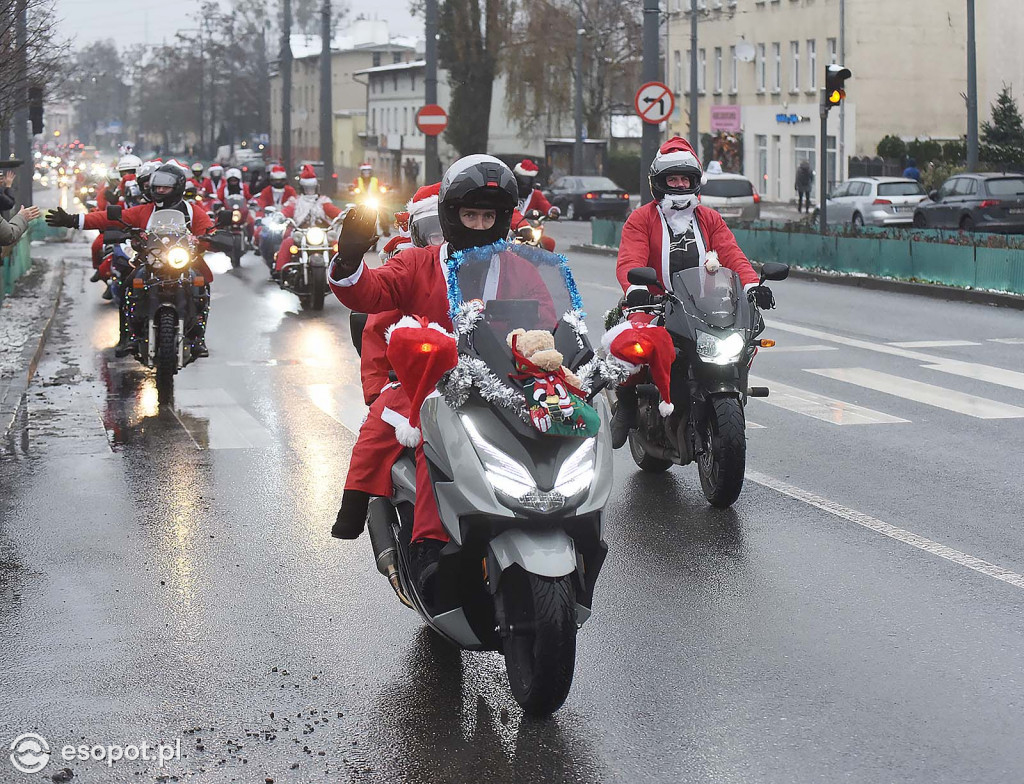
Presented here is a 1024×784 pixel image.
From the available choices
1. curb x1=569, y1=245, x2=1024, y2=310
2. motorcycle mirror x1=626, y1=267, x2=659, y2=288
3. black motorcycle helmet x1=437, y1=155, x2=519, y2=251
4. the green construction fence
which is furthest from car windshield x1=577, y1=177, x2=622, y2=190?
black motorcycle helmet x1=437, y1=155, x2=519, y2=251

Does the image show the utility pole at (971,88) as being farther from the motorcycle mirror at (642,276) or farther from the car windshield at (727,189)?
the motorcycle mirror at (642,276)

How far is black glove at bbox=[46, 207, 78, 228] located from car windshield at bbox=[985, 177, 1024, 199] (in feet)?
75.8

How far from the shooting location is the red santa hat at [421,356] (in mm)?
5098

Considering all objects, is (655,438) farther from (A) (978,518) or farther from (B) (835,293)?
(B) (835,293)

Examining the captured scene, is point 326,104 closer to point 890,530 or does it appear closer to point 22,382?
point 22,382

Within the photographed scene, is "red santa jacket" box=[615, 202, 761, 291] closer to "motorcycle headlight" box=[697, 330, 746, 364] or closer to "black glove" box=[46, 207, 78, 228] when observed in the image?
"motorcycle headlight" box=[697, 330, 746, 364]

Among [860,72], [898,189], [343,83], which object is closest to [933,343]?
[898,189]

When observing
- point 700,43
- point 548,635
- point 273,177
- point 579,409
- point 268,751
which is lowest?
point 268,751

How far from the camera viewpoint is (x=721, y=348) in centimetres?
861

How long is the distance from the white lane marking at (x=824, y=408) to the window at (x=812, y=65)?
162 ft

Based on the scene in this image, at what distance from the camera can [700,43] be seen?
7262 cm

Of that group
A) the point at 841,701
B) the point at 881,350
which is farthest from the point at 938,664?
the point at 881,350

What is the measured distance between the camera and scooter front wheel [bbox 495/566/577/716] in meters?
4.98

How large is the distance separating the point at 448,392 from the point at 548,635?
79 cm
